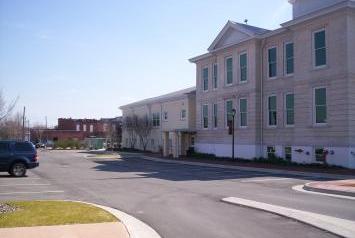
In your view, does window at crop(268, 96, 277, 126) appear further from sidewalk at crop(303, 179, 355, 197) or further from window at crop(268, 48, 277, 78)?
sidewalk at crop(303, 179, 355, 197)

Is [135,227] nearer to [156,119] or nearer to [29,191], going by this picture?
[29,191]

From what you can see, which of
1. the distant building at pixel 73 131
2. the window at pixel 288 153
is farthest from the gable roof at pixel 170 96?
the distant building at pixel 73 131

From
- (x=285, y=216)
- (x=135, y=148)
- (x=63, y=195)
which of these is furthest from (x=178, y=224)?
(x=135, y=148)

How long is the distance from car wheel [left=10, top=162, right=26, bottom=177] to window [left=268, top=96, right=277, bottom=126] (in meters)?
18.3

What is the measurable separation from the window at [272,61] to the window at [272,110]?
175 cm

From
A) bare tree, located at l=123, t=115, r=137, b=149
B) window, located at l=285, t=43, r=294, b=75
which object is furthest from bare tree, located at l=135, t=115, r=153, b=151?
window, located at l=285, t=43, r=294, b=75

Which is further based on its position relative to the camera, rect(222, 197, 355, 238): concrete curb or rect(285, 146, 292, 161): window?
rect(285, 146, 292, 161): window

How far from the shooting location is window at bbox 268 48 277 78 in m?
36.8

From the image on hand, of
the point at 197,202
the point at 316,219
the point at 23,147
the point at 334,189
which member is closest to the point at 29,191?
the point at 197,202

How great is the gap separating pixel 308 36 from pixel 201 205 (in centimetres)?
2129

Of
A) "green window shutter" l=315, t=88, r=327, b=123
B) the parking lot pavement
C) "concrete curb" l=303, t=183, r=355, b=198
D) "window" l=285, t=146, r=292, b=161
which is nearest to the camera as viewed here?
"concrete curb" l=303, t=183, r=355, b=198

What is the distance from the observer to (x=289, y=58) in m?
35.2

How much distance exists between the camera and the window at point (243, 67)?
39.6 metres

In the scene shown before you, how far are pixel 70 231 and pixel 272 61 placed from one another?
2947 centimetres
